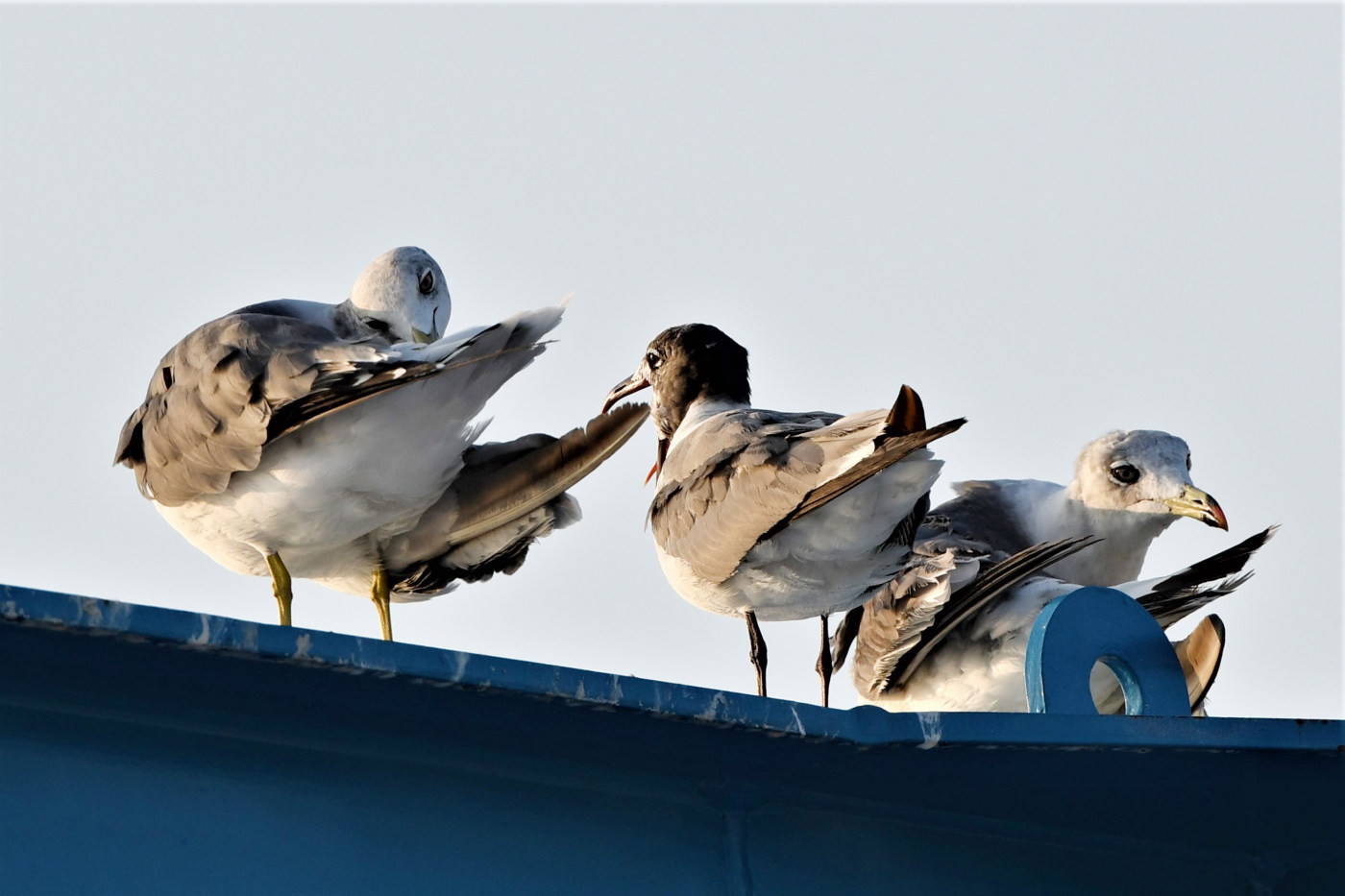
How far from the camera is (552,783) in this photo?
2.94 meters

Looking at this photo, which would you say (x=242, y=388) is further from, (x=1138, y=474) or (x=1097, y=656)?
(x=1138, y=474)

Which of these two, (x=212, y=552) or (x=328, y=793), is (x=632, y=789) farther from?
(x=212, y=552)

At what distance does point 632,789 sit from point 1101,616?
1144mm

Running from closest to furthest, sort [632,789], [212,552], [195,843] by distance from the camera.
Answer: [195,843] → [632,789] → [212,552]

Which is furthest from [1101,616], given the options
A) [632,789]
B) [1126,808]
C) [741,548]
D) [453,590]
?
[453,590]

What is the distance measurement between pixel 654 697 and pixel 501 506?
7.73ft

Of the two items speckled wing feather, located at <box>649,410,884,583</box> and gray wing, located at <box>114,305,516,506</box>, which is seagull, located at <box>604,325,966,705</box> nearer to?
speckled wing feather, located at <box>649,410,884,583</box>

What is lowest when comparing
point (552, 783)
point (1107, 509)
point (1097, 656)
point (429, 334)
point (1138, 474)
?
point (552, 783)

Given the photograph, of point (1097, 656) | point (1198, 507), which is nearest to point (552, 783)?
point (1097, 656)

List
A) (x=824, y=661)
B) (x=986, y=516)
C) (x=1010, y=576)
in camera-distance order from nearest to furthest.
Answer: (x=1010, y=576) → (x=824, y=661) → (x=986, y=516)

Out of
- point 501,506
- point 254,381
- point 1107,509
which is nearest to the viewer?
point 254,381

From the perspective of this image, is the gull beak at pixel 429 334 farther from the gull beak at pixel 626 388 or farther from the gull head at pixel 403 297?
the gull beak at pixel 626 388

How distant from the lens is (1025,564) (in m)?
5.45

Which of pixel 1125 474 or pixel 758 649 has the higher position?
pixel 1125 474
